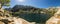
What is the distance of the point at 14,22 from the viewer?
5.43 meters

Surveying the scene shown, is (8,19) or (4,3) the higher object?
(4,3)

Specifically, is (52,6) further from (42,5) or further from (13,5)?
(13,5)

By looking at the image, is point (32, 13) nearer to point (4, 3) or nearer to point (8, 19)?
point (8, 19)

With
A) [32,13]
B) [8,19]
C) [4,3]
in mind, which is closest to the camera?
[8,19]

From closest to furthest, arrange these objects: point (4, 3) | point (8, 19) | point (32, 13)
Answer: point (8, 19) < point (32, 13) < point (4, 3)

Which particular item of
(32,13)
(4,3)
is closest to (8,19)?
(32,13)

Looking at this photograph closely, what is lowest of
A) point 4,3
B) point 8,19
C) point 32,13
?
point 8,19

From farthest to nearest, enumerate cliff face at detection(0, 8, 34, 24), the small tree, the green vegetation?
the small tree < the green vegetation < cliff face at detection(0, 8, 34, 24)

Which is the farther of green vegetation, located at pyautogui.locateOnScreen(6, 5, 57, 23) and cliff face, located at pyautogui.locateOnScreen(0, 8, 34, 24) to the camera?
green vegetation, located at pyautogui.locateOnScreen(6, 5, 57, 23)

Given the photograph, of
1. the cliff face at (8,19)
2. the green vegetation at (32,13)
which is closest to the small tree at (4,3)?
the cliff face at (8,19)

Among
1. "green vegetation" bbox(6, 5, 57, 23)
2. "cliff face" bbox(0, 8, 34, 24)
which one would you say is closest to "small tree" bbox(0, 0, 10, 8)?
"cliff face" bbox(0, 8, 34, 24)

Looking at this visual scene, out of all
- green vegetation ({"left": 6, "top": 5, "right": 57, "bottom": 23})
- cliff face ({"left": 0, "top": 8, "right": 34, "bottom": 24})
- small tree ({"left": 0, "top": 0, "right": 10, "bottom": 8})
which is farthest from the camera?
small tree ({"left": 0, "top": 0, "right": 10, "bottom": 8})

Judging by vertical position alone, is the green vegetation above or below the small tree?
below

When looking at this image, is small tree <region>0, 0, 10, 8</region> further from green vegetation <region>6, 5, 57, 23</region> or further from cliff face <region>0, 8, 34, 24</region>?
green vegetation <region>6, 5, 57, 23</region>
